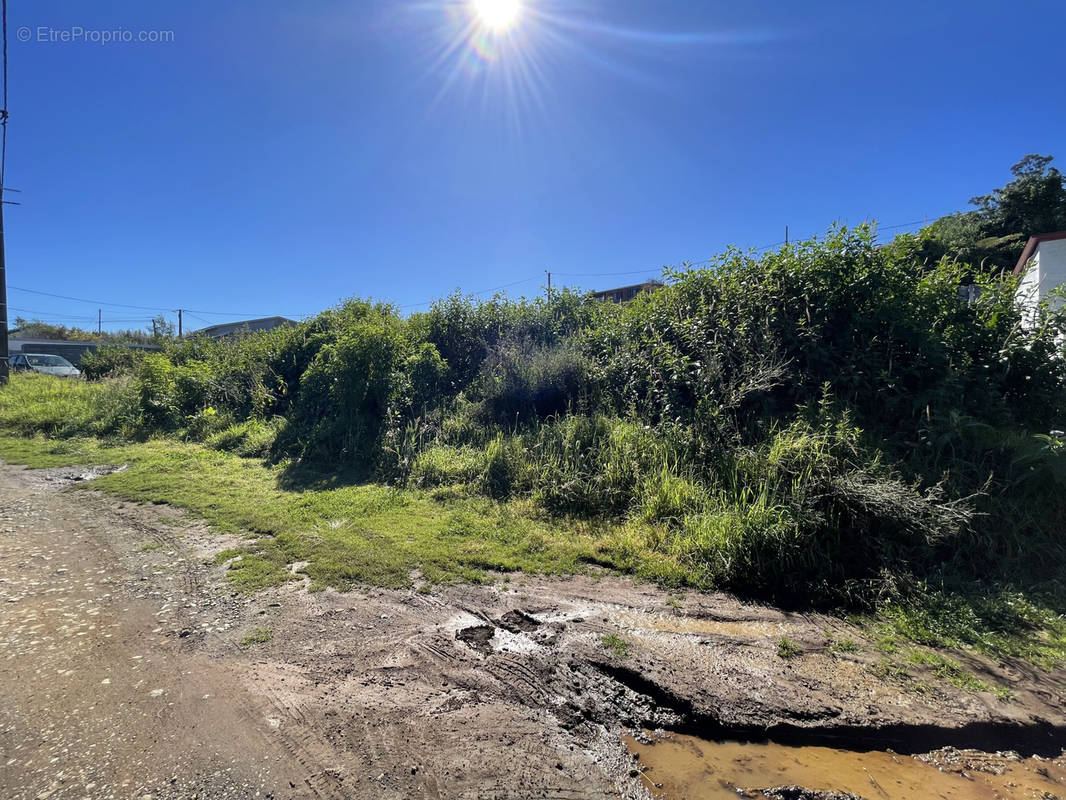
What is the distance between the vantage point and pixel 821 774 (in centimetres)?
232

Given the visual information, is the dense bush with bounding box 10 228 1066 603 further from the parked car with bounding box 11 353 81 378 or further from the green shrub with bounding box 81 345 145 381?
the parked car with bounding box 11 353 81 378

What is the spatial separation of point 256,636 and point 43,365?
29.7 metres

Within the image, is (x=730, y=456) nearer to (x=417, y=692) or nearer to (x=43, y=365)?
(x=417, y=692)

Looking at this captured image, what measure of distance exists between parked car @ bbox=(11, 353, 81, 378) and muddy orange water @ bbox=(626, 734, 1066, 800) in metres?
29.5

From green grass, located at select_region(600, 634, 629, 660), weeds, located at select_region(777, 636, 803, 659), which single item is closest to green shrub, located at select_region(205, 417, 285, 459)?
green grass, located at select_region(600, 634, 629, 660)

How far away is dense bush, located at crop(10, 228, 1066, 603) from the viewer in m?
4.19

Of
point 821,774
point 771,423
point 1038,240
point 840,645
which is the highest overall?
point 1038,240

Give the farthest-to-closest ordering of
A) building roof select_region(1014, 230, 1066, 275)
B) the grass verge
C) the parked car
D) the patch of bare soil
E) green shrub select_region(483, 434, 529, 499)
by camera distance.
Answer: the parked car, building roof select_region(1014, 230, 1066, 275), green shrub select_region(483, 434, 529, 499), the grass verge, the patch of bare soil

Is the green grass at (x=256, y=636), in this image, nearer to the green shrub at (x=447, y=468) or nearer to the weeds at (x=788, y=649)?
the weeds at (x=788, y=649)

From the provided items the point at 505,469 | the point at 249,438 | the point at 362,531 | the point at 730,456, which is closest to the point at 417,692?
the point at 362,531

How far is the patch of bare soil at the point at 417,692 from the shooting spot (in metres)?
2.17

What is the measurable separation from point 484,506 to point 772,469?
3.36 metres

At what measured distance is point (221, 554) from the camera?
4602 mm

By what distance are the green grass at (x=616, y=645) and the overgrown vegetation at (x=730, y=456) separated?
1.06 m
